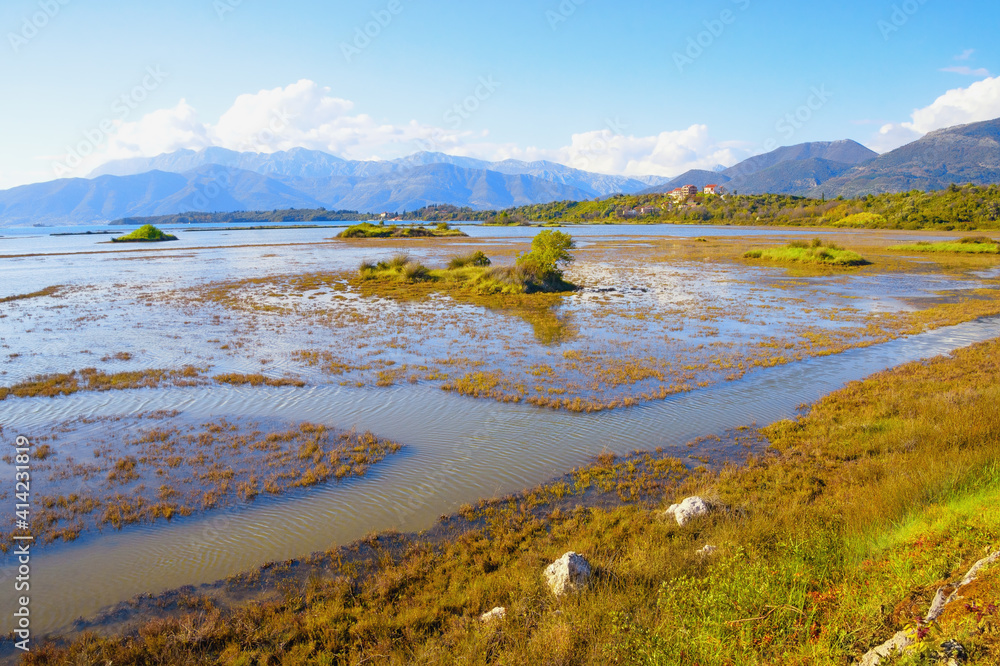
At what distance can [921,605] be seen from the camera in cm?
412

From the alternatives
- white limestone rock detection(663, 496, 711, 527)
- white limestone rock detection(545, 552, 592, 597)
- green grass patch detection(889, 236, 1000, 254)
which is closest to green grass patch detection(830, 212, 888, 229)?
green grass patch detection(889, 236, 1000, 254)

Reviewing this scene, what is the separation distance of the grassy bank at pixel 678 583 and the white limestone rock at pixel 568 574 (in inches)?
5.8

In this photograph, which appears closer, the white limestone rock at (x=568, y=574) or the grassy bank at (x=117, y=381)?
the white limestone rock at (x=568, y=574)

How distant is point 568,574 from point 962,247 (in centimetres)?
8100

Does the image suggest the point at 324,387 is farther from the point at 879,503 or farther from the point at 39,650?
the point at 879,503

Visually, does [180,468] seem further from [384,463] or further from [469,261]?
[469,261]

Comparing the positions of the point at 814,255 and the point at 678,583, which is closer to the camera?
the point at 678,583

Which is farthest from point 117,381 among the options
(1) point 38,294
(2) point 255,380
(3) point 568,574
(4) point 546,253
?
(1) point 38,294

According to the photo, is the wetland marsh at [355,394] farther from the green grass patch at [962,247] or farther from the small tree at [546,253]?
the green grass patch at [962,247]

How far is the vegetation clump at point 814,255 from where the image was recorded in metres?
52.0

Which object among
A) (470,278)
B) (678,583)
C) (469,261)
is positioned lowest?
(678,583)

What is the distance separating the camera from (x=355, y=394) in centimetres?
1512

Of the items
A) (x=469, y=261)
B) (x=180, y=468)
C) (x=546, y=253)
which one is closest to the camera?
(x=180, y=468)

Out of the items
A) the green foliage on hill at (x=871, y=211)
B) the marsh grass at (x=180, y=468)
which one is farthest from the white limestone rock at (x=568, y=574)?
the green foliage on hill at (x=871, y=211)
